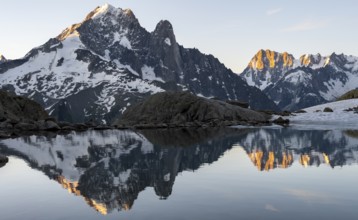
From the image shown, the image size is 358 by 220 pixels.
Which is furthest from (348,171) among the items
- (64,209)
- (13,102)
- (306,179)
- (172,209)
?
(13,102)

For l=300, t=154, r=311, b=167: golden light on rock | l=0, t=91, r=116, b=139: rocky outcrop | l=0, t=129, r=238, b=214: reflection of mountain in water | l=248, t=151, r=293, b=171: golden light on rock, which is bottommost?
l=300, t=154, r=311, b=167: golden light on rock

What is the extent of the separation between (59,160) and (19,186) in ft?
30.2

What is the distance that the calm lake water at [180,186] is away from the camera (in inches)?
550

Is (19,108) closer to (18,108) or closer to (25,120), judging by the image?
(18,108)

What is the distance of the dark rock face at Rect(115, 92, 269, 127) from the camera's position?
300 ft

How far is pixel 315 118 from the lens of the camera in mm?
112000

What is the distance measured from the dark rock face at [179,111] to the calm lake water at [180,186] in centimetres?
5939

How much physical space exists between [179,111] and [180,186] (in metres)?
75.5

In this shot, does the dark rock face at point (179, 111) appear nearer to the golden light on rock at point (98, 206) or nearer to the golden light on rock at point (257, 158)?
the golden light on rock at point (257, 158)

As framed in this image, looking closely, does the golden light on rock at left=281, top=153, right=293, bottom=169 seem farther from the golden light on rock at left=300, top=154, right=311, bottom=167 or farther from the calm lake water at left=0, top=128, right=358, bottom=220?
the golden light on rock at left=300, top=154, right=311, bottom=167

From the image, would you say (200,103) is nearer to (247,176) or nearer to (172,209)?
(247,176)

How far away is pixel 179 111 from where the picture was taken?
94062 millimetres

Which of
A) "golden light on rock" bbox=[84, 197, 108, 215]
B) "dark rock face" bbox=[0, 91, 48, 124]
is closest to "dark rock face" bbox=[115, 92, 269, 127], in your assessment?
"dark rock face" bbox=[0, 91, 48, 124]

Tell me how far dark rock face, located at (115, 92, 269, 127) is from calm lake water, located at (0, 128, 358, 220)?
2338 inches
